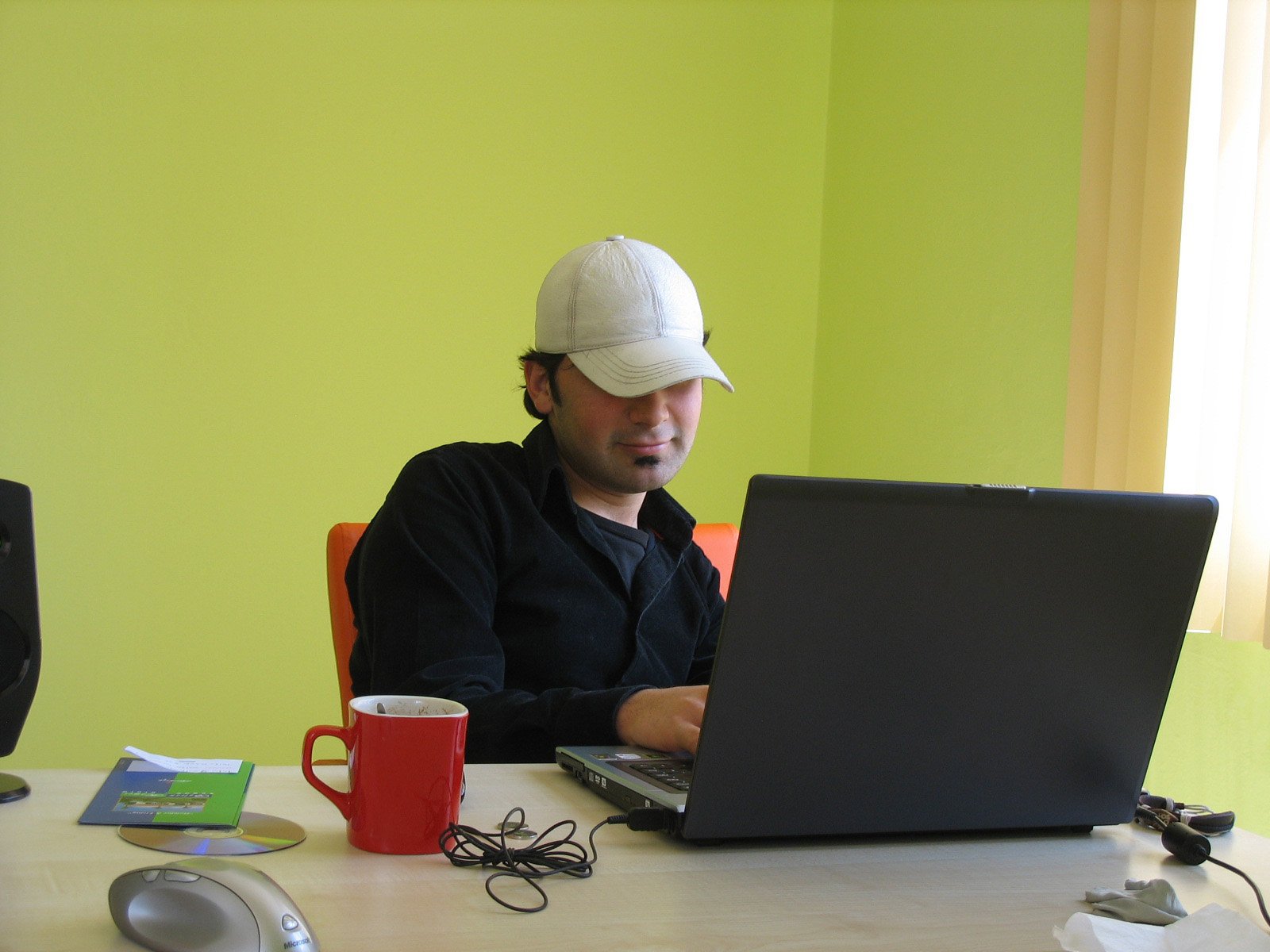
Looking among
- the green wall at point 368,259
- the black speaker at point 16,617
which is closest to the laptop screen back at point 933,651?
the black speaker at point 16,617

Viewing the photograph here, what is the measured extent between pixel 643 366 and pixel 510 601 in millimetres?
319

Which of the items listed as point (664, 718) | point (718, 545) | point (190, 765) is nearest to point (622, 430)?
point (718, 545)

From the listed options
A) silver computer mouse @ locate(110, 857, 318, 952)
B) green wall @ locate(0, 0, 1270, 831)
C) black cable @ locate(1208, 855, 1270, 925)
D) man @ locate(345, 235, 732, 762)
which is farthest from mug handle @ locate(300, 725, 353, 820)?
green wall @ locate(0, 0, 1270, 831)

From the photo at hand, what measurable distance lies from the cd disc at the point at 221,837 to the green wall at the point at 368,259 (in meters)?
1.65

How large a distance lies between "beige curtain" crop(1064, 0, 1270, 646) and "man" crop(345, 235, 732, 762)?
729mm

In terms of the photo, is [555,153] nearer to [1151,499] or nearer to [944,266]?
[944,266]

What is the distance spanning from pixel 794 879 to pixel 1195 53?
1.50 m


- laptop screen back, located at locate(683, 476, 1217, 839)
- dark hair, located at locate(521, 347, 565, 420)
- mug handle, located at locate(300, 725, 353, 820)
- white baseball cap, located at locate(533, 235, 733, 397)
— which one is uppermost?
white baseball cap, located at locate(533, 235, 733, 397)

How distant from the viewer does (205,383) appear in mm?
2369

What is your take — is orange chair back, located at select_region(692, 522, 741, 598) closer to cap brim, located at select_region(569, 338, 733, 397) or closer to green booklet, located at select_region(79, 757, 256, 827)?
cap brim, located at select_region(569, 338, 733, 397)

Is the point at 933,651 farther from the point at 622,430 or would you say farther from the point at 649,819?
the point at 622,430

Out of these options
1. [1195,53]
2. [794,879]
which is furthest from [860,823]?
[1195,53]

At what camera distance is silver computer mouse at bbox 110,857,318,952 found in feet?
1.86

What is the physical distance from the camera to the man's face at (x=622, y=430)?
1.46 metres
